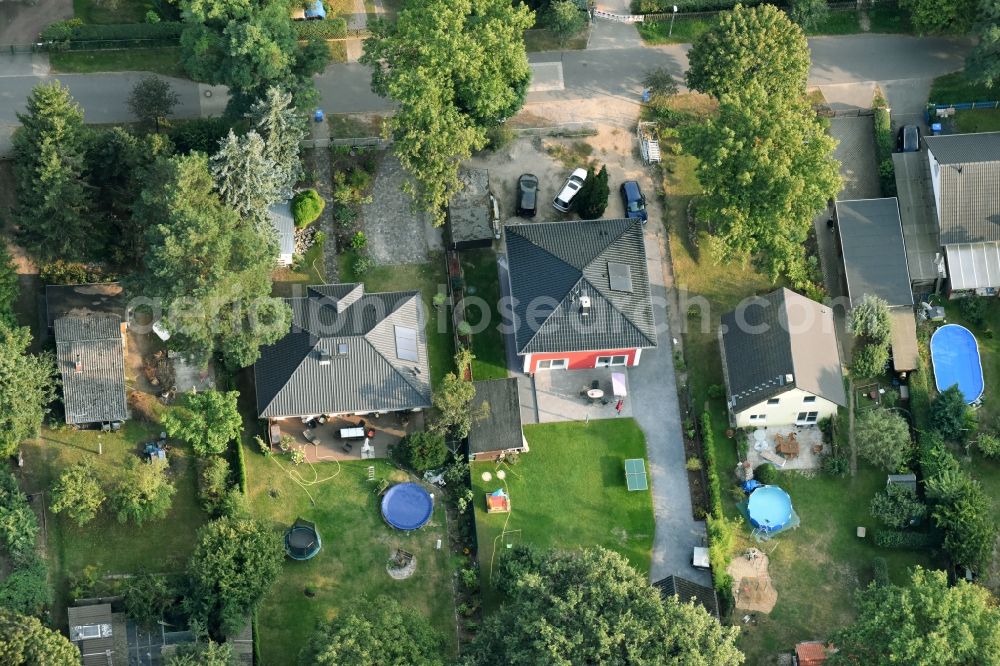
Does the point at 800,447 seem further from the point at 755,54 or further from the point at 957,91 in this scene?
the point at 957,91

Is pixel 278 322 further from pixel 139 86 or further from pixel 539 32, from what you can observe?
pixel 539 32

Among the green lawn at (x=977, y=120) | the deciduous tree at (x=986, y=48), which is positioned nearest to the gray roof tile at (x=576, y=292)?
the green lawn at (x=977, y=120)

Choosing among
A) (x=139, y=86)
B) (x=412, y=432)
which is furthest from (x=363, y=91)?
(x=412, y=432)

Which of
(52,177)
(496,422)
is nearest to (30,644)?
(52,177)

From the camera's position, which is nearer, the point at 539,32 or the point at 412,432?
the point at 412,432

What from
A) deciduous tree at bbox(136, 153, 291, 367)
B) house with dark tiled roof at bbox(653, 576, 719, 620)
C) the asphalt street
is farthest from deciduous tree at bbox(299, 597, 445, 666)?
the asphalt street

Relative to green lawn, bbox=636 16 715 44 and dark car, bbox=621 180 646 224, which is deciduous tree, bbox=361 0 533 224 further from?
green lawn, bbox=636 16 715 44
